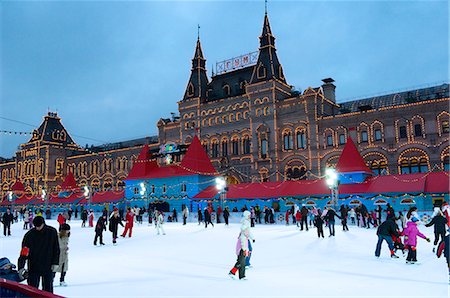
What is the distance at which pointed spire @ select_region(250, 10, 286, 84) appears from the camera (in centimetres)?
4425

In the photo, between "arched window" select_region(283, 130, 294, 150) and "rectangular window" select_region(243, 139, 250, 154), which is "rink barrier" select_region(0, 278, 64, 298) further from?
"rectangular window" select_region(243, 139, 250, 154)

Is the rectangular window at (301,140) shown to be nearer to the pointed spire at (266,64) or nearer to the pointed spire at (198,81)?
the pointed spire at (266,64)

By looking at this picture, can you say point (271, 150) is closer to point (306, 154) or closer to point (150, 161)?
point (306, 154)

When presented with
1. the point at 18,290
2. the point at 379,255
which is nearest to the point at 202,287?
the point at 18,290

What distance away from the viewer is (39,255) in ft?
19.7

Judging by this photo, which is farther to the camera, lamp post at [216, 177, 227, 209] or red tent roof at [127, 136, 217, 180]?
red tent roof at [127, 136, 217, 180]

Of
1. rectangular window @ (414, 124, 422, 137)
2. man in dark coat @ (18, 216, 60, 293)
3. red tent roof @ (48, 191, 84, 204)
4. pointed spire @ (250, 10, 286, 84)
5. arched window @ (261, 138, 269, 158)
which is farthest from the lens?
red tent roof @ (48, 191, 84, 204)

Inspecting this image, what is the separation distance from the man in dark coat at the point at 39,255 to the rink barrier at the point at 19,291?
1431 mm

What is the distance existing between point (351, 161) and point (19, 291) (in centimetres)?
3249

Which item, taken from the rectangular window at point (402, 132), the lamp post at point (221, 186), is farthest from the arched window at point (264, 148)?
the rectangular window at point (402, 132)

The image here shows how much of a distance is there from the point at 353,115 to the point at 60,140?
52.2 m

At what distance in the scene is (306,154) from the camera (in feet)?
131

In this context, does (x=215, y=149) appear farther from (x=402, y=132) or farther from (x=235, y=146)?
(x=402, y=132)

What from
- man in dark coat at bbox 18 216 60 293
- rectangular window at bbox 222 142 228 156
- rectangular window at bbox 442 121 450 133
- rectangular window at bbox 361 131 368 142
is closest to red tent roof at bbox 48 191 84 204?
rectangular window at bbox 222 142 228 156
